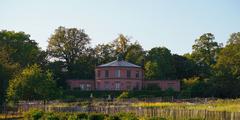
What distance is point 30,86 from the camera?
68375mm

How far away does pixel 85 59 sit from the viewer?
112875 millimetres

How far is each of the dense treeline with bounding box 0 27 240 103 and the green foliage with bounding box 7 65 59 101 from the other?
1095 centimetres

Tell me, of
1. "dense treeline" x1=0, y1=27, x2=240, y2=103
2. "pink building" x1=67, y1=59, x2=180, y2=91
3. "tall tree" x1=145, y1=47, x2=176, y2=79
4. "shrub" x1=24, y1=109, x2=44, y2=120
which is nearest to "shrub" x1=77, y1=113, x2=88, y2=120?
"shrub" x1=24, y1=109, x2=44, y2=120

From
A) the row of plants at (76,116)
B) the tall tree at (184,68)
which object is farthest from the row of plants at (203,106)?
the tall tree at (184,68)

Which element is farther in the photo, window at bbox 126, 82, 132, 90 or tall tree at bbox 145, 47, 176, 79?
tall tree at bbox 145, 47, 176, 79

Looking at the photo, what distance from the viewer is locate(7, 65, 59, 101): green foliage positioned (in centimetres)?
6750

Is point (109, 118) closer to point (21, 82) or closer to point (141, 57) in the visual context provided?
point (21, 82)

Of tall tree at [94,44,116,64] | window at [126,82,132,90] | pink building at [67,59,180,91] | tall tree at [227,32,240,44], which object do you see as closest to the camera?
pink building at [67,59,180,91]

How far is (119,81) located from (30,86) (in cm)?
3225

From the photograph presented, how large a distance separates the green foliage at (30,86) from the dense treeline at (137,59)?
10.9 meters

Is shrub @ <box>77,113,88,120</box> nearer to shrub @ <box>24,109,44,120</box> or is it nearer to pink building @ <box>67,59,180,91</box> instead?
shrub @ <box>24,109,44,120</box>

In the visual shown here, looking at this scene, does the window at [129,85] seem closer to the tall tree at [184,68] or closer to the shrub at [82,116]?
the tall tree at [184,68]

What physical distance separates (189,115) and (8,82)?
2994 centimetres

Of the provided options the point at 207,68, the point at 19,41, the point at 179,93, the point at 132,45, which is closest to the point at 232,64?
the point at 207,68
